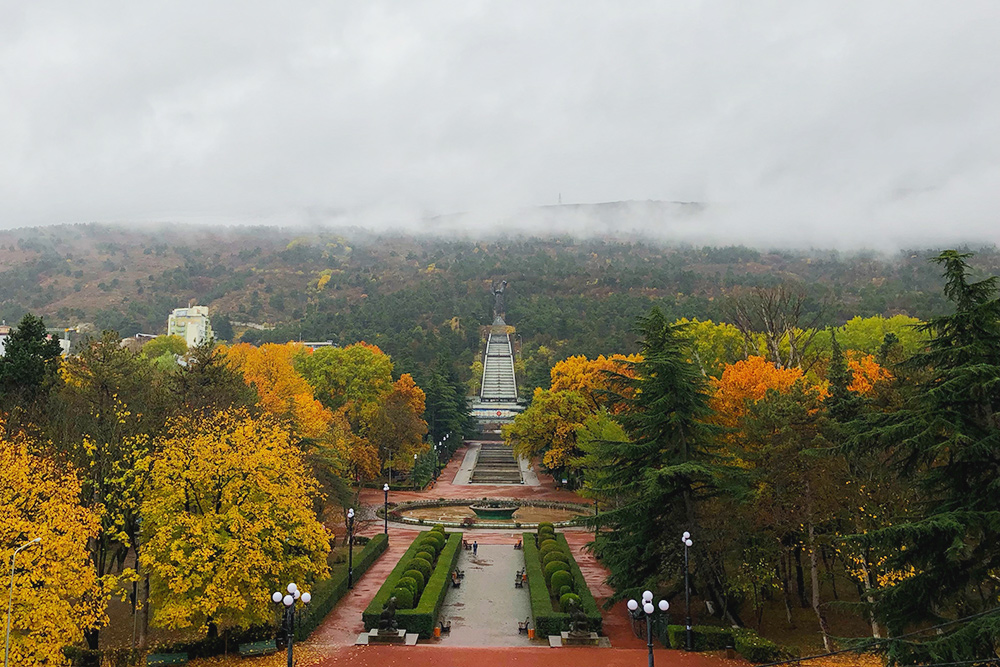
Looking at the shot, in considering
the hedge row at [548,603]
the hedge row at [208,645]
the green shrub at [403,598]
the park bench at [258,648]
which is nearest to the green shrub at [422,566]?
the green shrub at [403,598]

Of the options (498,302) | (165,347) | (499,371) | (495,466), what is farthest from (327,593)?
(498,302)

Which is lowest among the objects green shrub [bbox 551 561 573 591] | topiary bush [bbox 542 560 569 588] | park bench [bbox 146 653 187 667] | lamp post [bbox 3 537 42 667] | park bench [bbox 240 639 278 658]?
topiary bush [bbox 542 560 569 588]

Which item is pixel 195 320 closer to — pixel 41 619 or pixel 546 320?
pixel 546 320

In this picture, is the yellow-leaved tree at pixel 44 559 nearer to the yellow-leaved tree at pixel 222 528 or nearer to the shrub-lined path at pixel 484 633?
the yellow-leaved tree at pixel 222 528

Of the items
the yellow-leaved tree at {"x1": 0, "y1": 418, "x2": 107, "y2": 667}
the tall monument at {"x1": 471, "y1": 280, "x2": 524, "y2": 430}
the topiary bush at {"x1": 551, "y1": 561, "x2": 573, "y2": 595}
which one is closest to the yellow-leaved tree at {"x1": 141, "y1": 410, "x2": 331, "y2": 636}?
the yellow-leaved tree at {"x1": 0, "y1": 418, "x2": 107, "y2": 667}

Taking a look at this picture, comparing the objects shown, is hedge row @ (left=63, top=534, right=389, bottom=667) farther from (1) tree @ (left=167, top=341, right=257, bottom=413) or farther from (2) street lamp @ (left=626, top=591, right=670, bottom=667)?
(2) street lamp @ (left=626, top=591, right=670, bottom=667)

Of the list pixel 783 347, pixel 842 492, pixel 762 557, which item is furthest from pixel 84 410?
pixel 783 347
